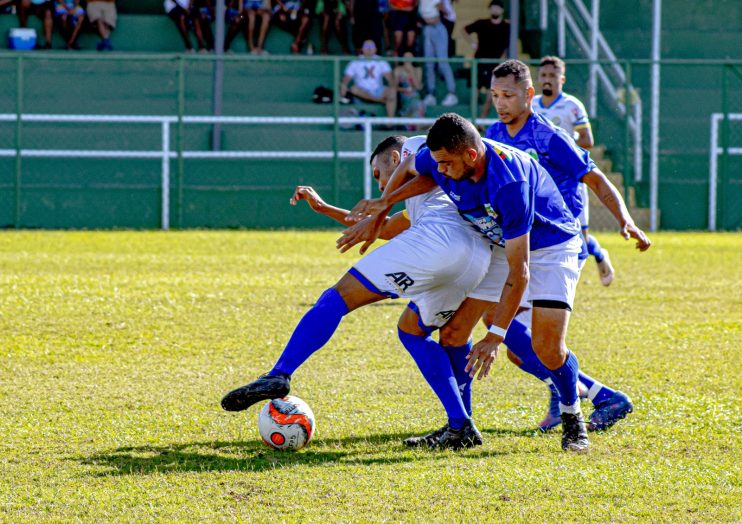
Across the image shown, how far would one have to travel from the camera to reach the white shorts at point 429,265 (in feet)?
18.4

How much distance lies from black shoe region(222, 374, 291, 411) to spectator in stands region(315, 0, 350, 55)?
744 inches

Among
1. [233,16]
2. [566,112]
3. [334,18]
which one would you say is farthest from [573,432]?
[334,18]

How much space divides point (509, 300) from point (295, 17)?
19096 millimetres

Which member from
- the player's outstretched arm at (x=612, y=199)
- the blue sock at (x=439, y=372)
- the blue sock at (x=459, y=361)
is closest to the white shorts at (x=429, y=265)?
the blue sock at (x=439, y=372)

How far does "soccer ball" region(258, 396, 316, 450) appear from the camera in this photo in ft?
18.4

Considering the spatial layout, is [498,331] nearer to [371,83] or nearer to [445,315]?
[445,315]

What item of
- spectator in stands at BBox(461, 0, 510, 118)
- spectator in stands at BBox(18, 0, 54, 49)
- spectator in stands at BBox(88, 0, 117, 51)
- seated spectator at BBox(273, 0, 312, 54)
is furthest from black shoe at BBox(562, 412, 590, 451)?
spectator in stands at BBox(18, 0, 54, 49)

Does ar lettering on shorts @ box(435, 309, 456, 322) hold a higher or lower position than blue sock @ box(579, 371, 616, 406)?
higher

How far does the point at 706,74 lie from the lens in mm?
23953

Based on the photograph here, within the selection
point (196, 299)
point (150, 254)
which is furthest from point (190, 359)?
point (150, 254)

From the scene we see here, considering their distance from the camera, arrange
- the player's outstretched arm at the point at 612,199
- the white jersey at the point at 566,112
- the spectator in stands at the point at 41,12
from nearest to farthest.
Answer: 1. the player's outstretched arm at the point at 612,199
2. the white jersey at the point at 566,112
3. the spectator in stands at the point at 41,12

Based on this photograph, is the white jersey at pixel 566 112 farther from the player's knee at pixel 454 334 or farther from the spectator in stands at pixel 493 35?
the spectator in stands at pixel 493 35

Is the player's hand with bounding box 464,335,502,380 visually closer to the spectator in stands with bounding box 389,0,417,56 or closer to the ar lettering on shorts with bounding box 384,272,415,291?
the ar lettering on shorts with bounding box 384,272,415,291

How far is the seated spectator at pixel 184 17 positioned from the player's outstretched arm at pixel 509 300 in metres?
18.6
